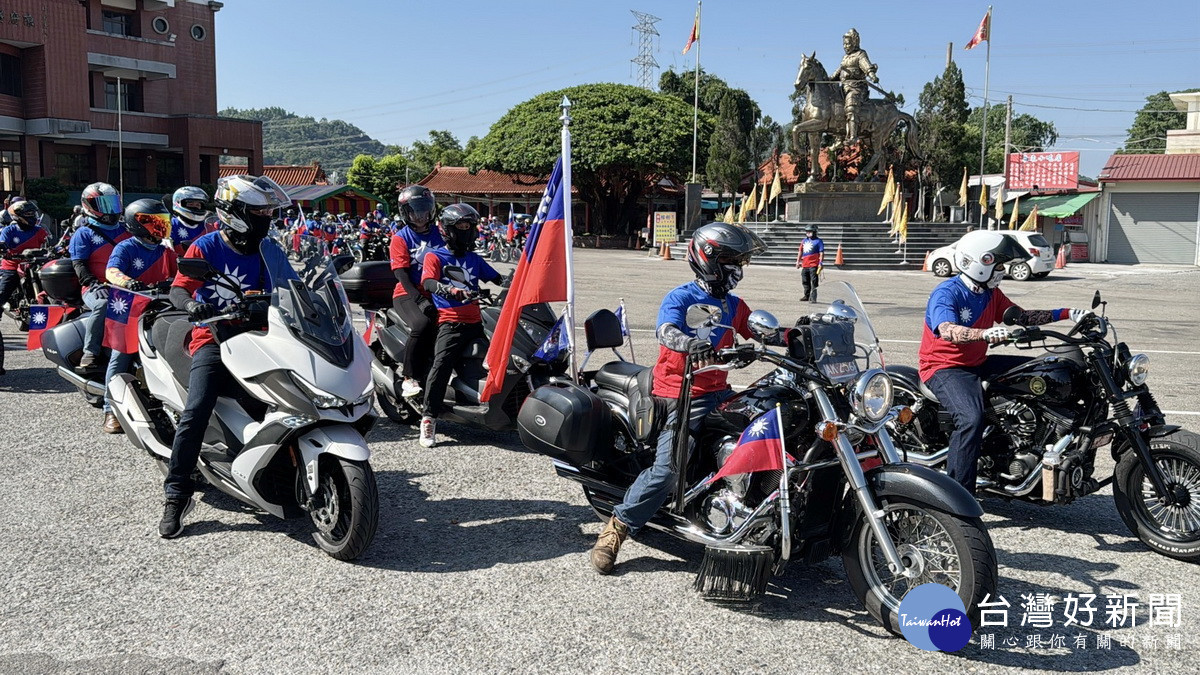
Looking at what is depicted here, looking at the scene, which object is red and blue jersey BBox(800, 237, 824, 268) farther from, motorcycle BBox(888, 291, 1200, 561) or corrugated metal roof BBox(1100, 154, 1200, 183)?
corrugated metal roof BBox(1100, 154, 1200, 183)

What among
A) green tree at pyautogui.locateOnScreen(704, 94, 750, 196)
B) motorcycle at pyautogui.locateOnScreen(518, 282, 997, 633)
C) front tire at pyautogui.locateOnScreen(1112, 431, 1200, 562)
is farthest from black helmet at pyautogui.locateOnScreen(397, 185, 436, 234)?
green tree at pyautogui.locateOnScreen(704, 94, 750, 196)

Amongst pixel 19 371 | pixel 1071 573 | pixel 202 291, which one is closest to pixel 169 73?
pixel 19 371

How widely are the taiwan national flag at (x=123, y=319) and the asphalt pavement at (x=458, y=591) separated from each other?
77 cm

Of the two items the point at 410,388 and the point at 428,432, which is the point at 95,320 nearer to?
the point at 410,388

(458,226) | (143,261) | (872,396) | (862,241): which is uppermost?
(862,241)

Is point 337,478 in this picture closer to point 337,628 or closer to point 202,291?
point 337,628

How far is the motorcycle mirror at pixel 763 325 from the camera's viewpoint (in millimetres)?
3803

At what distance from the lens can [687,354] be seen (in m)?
4.10

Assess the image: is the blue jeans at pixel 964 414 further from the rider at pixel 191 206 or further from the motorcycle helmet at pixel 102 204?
the motorcycle helmet at pixel 102 204

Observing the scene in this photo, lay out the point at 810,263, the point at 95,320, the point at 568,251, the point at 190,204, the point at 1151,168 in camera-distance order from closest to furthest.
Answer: the point at 568,251
the point at 190,204
the point at 95,320
the point at 810,263
the point at 1151,168

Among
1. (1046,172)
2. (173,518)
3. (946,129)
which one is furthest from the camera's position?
(946,129)

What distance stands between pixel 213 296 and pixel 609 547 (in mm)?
2598

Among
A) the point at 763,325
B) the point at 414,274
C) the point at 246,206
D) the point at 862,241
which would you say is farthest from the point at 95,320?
the point at 862,241

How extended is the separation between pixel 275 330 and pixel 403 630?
1662 millimetres
